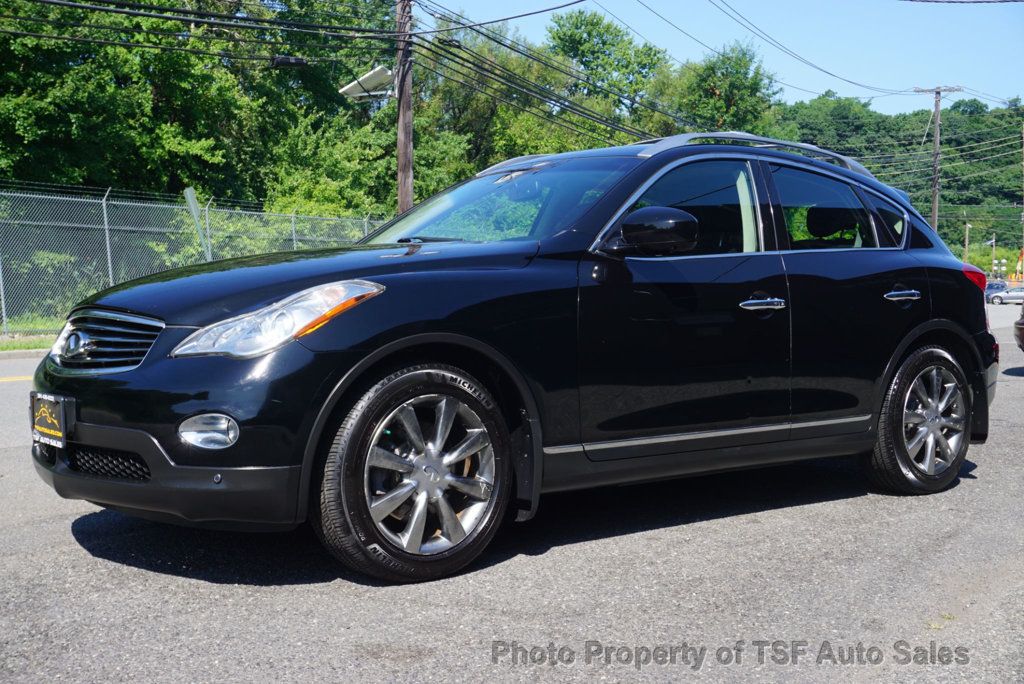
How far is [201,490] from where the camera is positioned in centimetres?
365

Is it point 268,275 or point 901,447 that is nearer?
point 268,275

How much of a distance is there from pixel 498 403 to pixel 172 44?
85.9ft

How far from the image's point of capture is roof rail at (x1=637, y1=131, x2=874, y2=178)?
5027 mm

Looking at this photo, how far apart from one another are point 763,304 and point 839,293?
56cm

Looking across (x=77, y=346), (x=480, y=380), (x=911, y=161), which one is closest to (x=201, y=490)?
(x=77, y=346)

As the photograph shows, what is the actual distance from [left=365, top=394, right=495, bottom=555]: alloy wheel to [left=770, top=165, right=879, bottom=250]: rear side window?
2036 millimetres

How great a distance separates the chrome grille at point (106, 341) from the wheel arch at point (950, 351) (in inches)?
137

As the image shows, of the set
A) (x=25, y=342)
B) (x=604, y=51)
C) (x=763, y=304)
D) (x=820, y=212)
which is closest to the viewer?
(x=763, y=304)

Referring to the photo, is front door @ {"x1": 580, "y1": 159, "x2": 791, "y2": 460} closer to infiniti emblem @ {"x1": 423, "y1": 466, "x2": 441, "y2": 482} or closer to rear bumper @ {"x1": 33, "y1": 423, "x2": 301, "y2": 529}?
infiniti emblem @ {"x1": 423, "y1": 466, "x2": 441, "y2": 482}

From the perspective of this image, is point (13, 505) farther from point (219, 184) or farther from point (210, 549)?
Answer: point (219, 184)

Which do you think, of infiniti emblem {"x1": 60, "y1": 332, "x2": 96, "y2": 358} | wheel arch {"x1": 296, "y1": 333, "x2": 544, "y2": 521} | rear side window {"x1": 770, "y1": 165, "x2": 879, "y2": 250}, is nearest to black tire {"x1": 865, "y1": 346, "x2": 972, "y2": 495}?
rear side window {"x1": 770, "y1": 165, "x2": 879, "y2": 250}

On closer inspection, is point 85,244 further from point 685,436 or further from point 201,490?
point 201,490

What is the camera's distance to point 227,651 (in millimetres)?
3217

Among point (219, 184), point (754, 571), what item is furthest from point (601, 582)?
point (219, 184)
